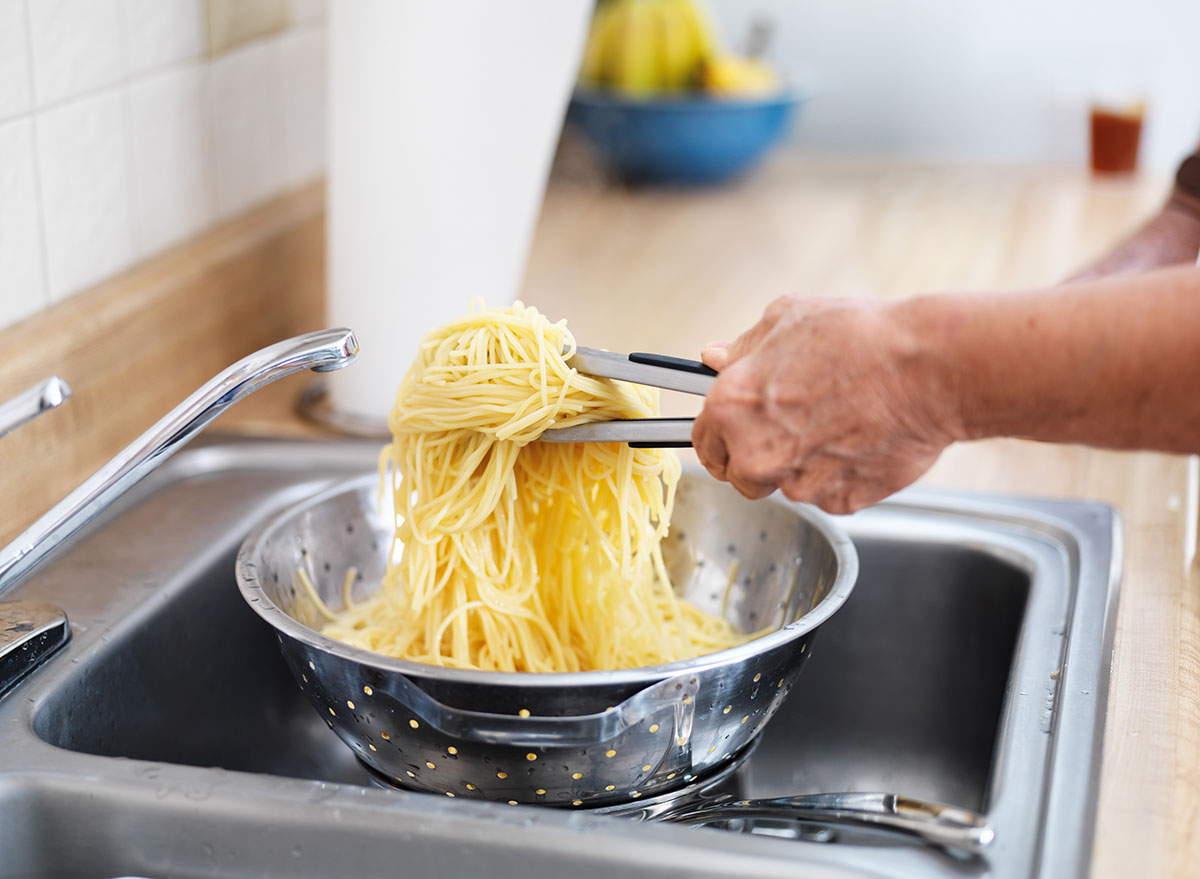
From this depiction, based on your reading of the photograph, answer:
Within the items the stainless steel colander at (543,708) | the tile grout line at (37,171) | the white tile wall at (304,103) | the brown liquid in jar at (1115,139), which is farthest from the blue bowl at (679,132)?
the stainless steel colander at (543,708)

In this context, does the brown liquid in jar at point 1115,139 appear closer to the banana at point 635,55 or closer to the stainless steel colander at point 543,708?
the banana at point 635,55

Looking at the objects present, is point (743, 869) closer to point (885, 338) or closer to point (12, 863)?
point (885, 338)

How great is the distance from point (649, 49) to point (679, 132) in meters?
0.15

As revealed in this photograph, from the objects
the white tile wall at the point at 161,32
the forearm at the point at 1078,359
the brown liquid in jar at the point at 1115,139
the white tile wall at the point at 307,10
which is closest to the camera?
the forearm at the point at 1078,359

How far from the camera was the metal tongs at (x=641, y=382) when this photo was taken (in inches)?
31.1

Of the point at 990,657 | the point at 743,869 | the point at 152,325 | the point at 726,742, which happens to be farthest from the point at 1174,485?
the point at 152,325

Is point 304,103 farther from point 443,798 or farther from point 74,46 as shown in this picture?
point 443,798

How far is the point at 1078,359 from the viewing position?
65 cm

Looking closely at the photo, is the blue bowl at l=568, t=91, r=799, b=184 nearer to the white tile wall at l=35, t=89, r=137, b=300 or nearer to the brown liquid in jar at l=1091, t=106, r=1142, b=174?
the brown liquid in jar at l=1091, t=106, r=1142, b=174

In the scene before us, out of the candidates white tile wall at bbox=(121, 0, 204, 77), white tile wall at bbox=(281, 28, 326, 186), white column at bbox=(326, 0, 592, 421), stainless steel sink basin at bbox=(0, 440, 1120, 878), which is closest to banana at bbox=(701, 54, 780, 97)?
white tile wall at bbox=(281, 28, 326, 186)

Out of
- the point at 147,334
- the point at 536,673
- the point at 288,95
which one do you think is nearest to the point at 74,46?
the point at 147,334

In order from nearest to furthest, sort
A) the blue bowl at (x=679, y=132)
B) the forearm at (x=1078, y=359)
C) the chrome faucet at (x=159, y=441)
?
1. the forearm at (x=1078, y=359)
2. the chrome faucet at (x=159, y=441)
3. the blue bowl at (x=679, y=132)

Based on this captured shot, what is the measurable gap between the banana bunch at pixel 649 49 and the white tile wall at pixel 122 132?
0.75m

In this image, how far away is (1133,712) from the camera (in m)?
0.81
